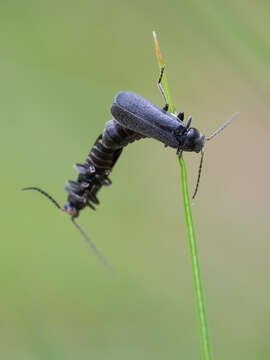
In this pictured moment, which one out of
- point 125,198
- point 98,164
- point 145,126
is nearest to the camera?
point 145,126

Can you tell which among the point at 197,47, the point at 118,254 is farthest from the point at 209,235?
the point at 197,47

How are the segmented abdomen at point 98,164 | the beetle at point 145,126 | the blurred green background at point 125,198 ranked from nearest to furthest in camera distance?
the beetle at point 145,126 < the segmented abdomen at point 98,164 < the blurred green background at point 125,198

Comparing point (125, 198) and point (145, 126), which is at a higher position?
point (145, 126)

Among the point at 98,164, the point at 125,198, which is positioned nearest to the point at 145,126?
the point at 98,164

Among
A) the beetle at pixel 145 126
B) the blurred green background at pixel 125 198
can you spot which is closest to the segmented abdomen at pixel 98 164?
the beetle at pixel 145 126

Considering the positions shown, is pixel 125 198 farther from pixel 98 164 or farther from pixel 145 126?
pixel 145 126

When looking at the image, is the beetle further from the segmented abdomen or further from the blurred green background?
the blurred green background

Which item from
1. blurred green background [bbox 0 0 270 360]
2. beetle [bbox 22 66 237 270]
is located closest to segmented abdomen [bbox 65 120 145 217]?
beetle [bbox 22 66 237 270]

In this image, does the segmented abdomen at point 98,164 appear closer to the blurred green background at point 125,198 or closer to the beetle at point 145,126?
the beetle at point 145,126
